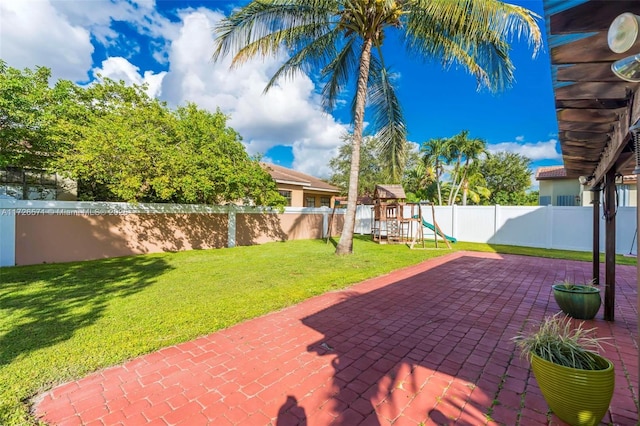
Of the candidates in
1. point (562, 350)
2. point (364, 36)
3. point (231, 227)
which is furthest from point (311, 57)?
point (562, 350)

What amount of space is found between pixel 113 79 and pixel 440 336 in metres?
12.8

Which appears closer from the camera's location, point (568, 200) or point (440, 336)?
→ point (440, 336)

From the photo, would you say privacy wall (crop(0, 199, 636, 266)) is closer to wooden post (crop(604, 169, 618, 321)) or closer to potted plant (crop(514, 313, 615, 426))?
wooden post (crop(604, 169, 618, 321))

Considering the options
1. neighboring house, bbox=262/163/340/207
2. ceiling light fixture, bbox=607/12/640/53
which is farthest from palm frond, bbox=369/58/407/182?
ceiling light fixture, bbox=607/12/640/53

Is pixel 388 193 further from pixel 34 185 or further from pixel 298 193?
pixel 34 185

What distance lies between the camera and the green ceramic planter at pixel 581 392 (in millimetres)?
2162

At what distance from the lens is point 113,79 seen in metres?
10.4

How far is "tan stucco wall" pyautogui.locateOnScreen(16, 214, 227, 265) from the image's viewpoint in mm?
8430

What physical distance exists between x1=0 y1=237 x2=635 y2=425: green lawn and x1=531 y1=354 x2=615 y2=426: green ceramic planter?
12.4 feet

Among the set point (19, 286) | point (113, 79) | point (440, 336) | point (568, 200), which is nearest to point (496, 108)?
point (568, 200)

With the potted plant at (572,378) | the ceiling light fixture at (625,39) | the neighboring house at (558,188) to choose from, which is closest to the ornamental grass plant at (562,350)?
the potted plant at (572,378)

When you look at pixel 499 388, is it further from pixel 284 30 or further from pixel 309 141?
pixel 309 141

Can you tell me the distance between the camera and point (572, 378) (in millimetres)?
2203

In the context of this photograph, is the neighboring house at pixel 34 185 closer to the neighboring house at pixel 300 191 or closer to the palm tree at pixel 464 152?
the neighboring house at pixel 300 191
